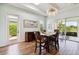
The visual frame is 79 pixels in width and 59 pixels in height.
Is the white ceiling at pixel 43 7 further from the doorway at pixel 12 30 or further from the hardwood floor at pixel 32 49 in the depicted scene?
the hardwood floor at pixel 32 49

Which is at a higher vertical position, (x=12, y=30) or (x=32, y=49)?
(x=12, y=30)

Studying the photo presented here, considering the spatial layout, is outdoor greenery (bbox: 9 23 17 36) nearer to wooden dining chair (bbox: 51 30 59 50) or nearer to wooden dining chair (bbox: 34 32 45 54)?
wooden dining chair (bbox: 34 32 45 54)

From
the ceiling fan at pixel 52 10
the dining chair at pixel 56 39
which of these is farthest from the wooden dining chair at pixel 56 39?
the ceiling fan at pixel 52 10

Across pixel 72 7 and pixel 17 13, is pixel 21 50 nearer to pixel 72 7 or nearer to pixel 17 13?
pixel 17 13

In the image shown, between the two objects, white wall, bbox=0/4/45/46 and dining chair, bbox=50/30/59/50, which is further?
dining chair, bbox=50/30/59/50

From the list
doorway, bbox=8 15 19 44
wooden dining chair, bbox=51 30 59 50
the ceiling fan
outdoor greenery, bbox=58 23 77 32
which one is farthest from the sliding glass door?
doorway, bbox=8 15 19 44

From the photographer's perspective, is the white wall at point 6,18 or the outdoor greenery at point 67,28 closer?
the white wall at point 6,18

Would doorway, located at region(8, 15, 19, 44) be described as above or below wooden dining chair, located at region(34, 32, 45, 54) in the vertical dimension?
above

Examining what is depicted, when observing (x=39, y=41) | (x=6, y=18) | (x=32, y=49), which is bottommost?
(x=32, y=49)

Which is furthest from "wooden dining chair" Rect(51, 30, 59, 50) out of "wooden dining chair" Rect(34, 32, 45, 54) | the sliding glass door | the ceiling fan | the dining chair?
the ceiling fan

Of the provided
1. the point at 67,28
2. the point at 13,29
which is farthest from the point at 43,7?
the point at 13,29

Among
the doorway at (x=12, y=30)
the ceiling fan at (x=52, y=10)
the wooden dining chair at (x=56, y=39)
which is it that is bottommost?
the wooden dining chair at (x=56, y=39)

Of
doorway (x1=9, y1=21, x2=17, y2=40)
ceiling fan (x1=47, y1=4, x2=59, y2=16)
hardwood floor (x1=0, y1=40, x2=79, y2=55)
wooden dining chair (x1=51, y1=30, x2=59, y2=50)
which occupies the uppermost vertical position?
ceiling fan (x1=47, y1=4, x2=59, y2=16)

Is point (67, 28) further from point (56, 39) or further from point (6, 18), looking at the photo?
point (6, 18)
